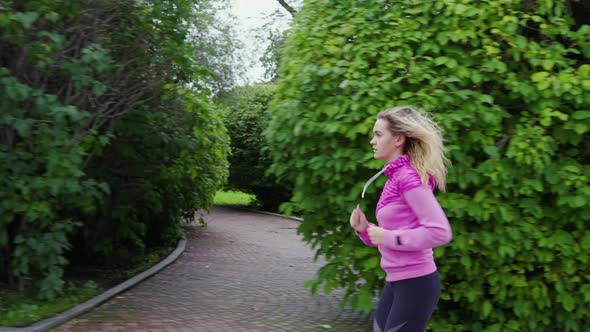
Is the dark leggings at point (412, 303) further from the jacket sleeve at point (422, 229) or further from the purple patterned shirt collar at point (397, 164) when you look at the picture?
the purple patterned shirt collar at point (397, 164)

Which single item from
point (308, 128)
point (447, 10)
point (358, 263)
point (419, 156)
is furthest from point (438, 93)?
point (419, 156)

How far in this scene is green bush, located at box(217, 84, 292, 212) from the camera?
22.1m

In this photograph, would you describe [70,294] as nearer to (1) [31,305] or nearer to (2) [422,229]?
→ (1) [31,305]

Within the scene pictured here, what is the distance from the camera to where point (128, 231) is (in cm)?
949

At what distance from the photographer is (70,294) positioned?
23.4 ft

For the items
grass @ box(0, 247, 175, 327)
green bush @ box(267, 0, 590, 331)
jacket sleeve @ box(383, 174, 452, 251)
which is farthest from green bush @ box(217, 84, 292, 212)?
jacket sleeve @ box(383, 174, 452, 251)

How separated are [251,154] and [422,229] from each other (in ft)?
64.1

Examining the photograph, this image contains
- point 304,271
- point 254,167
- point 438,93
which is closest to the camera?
point 438,93

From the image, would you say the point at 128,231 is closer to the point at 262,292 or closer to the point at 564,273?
the point at 262,292

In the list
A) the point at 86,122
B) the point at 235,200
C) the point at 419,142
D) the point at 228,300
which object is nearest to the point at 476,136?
the point at 419,142

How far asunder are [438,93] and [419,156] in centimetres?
204

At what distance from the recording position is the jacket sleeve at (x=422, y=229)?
2.98 m

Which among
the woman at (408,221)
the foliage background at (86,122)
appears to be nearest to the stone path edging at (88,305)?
the foliage background at (86,122)

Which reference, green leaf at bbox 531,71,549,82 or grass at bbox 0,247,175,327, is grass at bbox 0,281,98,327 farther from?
green leaf at bbox 531,71,549,82
